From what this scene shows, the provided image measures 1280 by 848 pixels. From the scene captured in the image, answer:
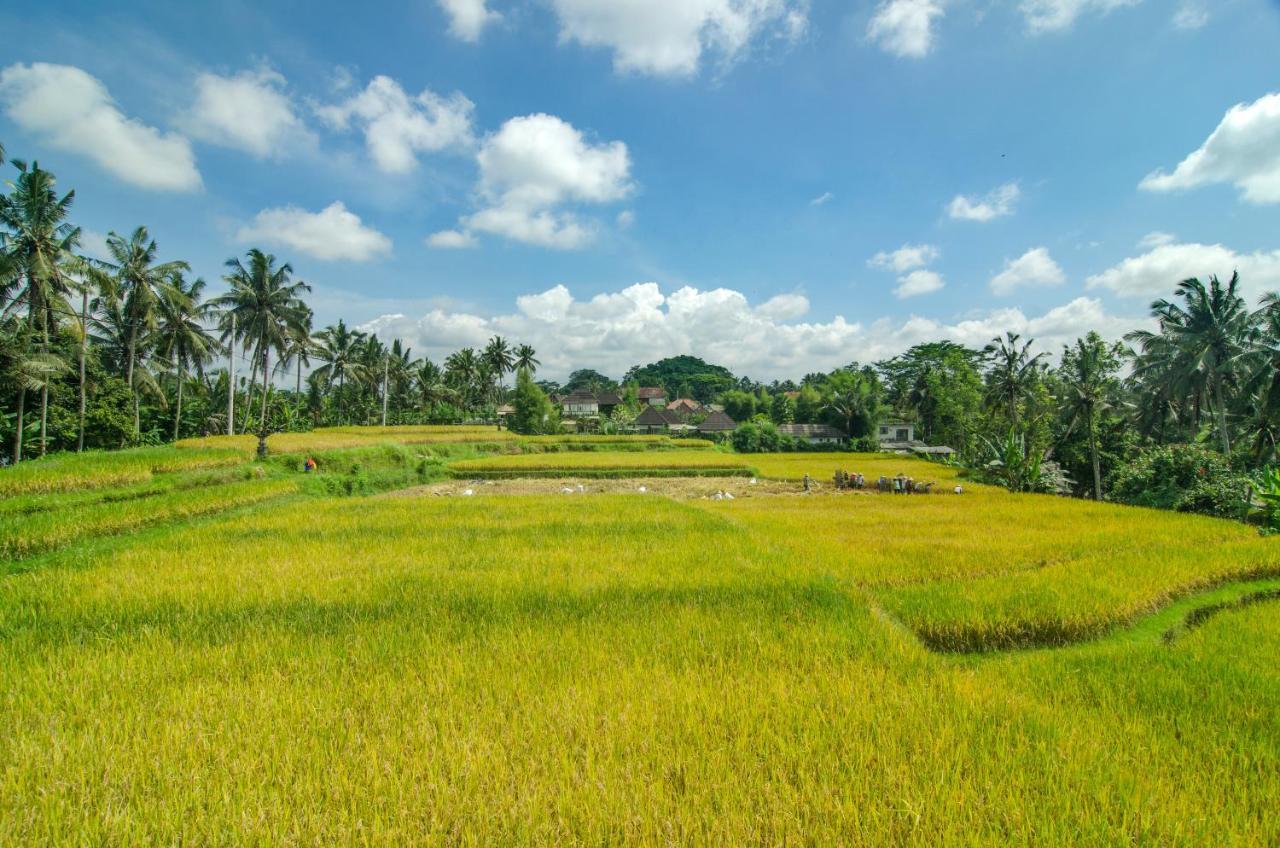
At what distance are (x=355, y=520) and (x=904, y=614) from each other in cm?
1040

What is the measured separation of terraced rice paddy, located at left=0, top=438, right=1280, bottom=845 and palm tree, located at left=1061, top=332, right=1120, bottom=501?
51.7 ft

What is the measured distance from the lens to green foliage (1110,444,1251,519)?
44.2ft

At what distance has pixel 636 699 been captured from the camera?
11.6 feet

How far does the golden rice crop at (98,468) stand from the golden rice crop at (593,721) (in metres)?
8.65

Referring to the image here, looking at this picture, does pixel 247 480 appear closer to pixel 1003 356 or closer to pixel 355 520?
pixel 355 520

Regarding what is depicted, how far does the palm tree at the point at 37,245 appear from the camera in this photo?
17422 millimetres

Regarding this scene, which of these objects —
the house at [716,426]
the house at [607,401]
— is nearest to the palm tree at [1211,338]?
the house at [716,426]

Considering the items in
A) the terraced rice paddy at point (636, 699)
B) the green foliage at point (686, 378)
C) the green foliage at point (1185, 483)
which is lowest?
the terraced rice paddy at point (636, 699)

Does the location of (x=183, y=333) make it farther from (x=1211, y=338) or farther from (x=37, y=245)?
(x=1211, y=338)

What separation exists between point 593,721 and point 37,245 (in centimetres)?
2651

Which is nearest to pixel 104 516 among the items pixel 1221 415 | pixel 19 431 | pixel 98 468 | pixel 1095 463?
pixel 98 468

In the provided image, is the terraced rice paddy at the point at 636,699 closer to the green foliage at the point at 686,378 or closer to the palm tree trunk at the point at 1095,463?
the palm tree trunk at the point at 1095,463

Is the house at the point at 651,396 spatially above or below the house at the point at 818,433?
above

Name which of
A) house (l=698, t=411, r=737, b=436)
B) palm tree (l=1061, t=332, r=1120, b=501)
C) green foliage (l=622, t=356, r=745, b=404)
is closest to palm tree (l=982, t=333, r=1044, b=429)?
palm tree (l=1061, t=332, r=1120, b=501)
